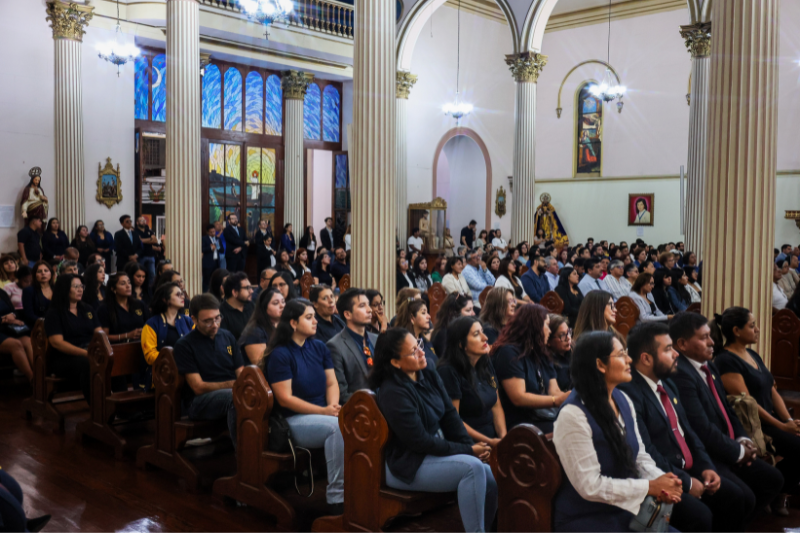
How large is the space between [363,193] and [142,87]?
926 centimetres

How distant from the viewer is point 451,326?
3762mm

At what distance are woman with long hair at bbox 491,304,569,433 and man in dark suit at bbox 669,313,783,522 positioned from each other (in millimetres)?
722

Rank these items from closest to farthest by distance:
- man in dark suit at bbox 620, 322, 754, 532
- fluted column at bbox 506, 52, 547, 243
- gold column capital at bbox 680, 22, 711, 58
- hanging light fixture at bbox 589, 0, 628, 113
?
man in dark suit at bbox 620, 322, 754, 532 < gold column capital at bbox 680, 22, 711, 58 < fluted column at bbox 506, 52, 547, 243 < hanging light fixture at bbox 589, 0, 628, 113

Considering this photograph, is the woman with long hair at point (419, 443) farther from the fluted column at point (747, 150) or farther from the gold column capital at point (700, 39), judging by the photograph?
the gold column capital at point (700, 39)

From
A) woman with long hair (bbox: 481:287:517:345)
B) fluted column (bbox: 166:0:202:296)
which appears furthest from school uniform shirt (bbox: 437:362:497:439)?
fluted column (bbox: 166:0:202:296)

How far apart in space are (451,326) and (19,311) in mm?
4991

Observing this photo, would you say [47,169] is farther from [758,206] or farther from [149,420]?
[758,206]

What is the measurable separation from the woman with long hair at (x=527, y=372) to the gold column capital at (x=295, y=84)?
13.0 meters

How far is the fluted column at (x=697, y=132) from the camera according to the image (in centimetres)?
1155

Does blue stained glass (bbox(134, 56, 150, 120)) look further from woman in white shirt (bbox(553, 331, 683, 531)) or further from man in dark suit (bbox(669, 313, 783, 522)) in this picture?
woman in white shirt (bbox(553, 331, 683, 531))

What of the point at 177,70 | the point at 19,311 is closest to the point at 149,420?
the point at 19,311

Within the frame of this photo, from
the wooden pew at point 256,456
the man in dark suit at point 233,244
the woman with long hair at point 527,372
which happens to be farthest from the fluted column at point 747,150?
the man in dark suit at point 233,244

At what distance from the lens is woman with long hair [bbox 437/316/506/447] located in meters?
3.71

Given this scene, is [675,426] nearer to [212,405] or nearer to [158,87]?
[212,405]
